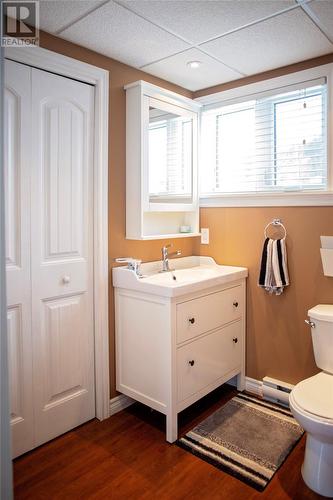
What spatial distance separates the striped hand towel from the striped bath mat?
81cm

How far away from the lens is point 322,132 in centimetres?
246

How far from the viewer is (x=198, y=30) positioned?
1996 mm

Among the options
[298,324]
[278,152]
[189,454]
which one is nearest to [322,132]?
[278,152]

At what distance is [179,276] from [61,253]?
0.80 m

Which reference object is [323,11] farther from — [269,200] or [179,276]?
[179,276]

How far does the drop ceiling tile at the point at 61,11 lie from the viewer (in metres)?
1.75

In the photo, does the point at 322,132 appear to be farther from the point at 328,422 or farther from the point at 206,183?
the point at 328,422

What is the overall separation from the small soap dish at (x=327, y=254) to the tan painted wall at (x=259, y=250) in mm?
74

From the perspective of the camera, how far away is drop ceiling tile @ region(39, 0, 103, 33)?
1.75 meters

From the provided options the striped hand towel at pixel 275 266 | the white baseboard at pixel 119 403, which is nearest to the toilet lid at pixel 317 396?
the striped hand towel at pixel 275 266

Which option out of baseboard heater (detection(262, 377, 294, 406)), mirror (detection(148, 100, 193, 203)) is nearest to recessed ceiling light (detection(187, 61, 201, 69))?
mirror (detection(148, 100, 193, 203))

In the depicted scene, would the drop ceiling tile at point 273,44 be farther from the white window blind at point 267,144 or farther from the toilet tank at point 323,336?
the toilet tank at point 323,336

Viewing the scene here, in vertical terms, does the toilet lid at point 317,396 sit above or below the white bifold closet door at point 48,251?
below

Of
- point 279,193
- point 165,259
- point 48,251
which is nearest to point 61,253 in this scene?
point 48,251
